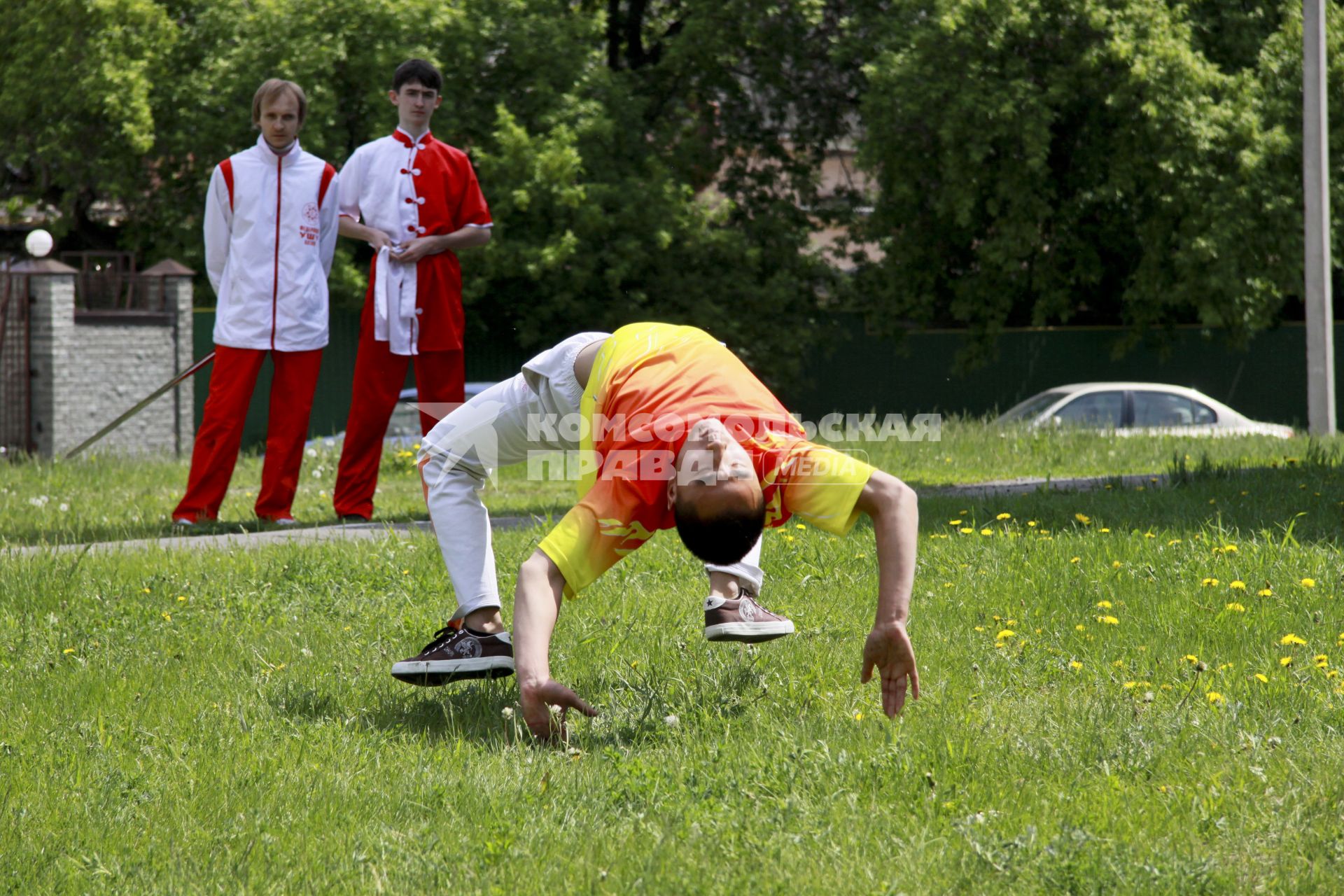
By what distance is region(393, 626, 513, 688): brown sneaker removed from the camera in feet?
12.7

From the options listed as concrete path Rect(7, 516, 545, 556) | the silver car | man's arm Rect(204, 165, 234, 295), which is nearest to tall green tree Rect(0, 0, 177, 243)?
the silver car

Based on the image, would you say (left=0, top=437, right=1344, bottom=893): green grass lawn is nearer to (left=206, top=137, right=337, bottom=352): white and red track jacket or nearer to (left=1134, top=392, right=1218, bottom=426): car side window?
(left=206, top=137, right=337, bottom=352): white and red track jacket

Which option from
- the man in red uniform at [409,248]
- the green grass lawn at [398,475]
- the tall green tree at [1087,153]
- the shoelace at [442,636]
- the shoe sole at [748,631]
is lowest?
the green grass lawn at [398,475]

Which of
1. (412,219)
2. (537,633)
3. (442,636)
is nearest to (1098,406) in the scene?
(412,219)

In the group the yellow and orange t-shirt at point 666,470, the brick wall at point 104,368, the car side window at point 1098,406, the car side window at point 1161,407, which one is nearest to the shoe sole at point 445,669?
the yellow and orange t-shirt at point 666,470

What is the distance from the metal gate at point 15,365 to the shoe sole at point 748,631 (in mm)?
13574

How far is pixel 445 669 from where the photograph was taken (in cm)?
385

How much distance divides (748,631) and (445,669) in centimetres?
84

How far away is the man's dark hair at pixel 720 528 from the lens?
3.10 metres

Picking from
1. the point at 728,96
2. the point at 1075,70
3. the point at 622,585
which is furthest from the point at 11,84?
the point at 622,585

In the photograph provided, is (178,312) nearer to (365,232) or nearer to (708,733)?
(365,232)

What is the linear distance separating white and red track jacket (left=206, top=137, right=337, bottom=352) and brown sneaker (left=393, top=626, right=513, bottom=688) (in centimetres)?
349

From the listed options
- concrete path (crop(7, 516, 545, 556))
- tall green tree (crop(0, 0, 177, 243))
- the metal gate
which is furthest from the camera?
tall green tree (crop(0, 0, 177, 243))

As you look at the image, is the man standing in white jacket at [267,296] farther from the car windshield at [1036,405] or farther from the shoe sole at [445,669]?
the car windshield at [1036,405]
